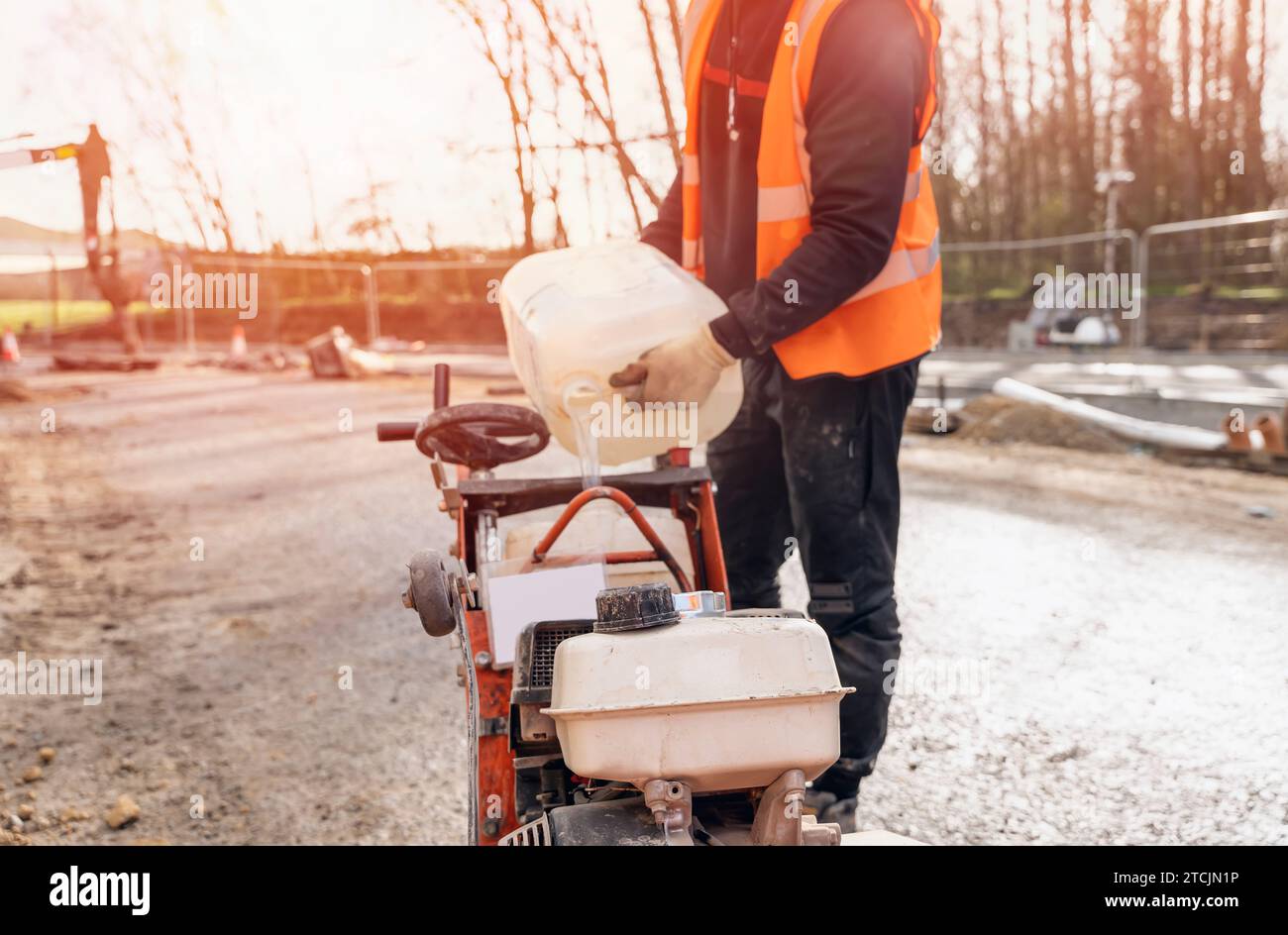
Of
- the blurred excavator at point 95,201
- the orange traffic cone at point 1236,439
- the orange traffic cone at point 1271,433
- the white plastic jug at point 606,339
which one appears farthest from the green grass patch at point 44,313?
the white plastic jug at point 606,339

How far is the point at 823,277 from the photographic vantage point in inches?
90.0

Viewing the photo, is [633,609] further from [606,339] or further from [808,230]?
[808,230]

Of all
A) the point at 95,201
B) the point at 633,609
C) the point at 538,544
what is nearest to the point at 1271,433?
the point at 538,544

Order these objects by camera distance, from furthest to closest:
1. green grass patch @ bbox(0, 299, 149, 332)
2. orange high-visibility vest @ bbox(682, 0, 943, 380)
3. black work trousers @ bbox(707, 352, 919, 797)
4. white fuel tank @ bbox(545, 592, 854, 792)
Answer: green grass patch @ bbox(0, 299, 149, 332)
black work trousers @ bbox(707, 352, 919, 797)
orange high-visibility vest @ bbox(682, 0, 943, 380)
white fuel tank @ bbox(545, 592, 854, 792)

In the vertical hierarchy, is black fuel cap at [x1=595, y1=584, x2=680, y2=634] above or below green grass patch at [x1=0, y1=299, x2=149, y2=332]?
below

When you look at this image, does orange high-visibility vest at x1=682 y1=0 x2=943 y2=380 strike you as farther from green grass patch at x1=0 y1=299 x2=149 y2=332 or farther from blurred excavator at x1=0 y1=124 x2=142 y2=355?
green grass patch at x1=0 y1=299 x2=149 y2=332

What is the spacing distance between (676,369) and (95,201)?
11792mm

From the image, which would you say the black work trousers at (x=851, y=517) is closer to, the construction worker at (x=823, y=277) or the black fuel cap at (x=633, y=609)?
the construction worker at (x=823, y=277)

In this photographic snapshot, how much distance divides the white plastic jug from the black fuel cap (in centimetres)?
77

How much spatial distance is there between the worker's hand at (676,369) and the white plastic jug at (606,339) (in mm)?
88

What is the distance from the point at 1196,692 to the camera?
11.5 ft

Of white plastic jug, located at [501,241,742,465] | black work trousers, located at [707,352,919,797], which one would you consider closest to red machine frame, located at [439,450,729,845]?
white plastic jug, located at [501,241,742,465]

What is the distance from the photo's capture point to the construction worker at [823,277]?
228cm

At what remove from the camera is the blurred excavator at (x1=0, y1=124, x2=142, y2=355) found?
659 centimetres
